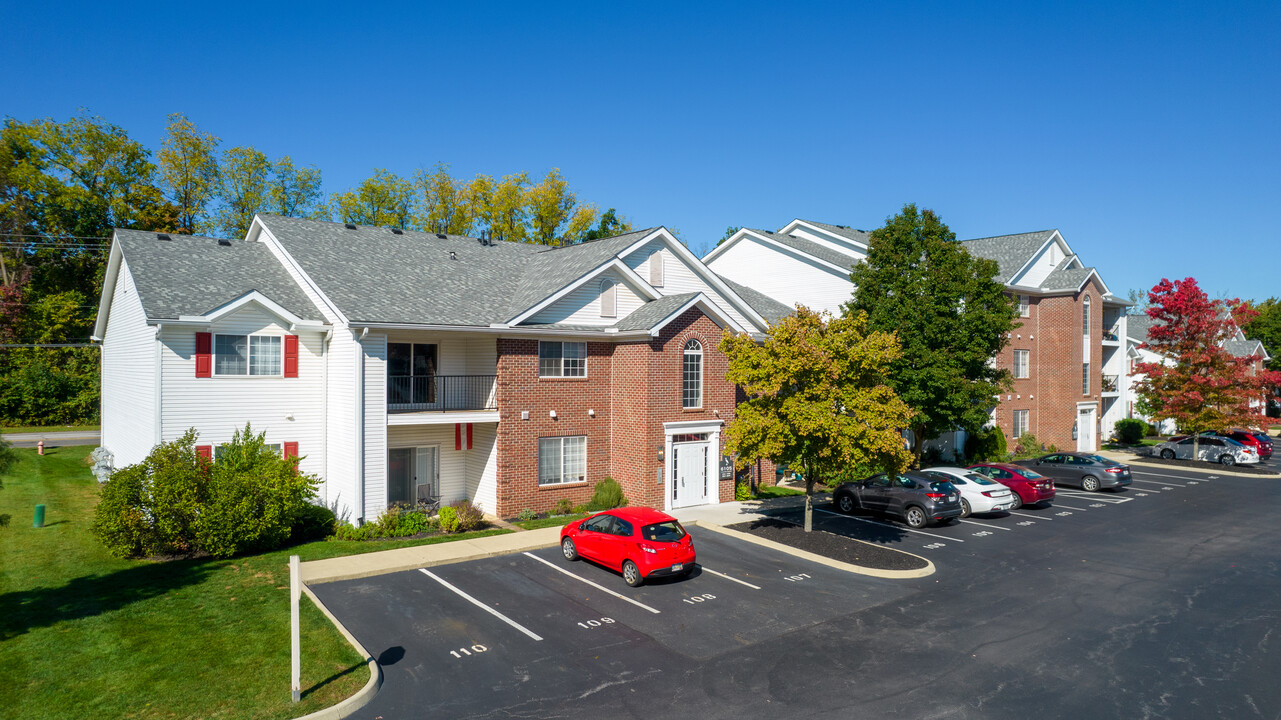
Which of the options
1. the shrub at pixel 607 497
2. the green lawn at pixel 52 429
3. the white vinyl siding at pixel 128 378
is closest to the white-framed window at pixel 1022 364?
the shrub at pixel 607 497

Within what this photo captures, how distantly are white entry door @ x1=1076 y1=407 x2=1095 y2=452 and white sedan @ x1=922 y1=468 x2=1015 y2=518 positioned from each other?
920 inches

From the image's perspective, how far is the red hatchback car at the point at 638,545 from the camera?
15492mm

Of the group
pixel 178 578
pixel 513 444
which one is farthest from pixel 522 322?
pixel 178 578

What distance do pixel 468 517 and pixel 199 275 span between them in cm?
1074

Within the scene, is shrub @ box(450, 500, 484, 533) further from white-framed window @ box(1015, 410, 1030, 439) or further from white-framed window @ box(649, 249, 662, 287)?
white-framed window @ box(1015, 410, 1030, 439)

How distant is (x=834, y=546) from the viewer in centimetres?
1912

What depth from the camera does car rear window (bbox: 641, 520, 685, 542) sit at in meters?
15.7

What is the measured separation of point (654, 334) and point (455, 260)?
8.63m

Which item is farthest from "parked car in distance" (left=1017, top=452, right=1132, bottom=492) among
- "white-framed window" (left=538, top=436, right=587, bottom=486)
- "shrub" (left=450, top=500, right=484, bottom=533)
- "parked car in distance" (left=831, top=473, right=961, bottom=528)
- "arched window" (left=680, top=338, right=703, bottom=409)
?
"shrub" (left=450, top=500, right=484, bottom=533)

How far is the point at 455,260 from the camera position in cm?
2695

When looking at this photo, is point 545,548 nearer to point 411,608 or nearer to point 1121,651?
point 411,608

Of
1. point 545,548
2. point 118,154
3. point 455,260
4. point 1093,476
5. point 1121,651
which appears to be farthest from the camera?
point 118,154

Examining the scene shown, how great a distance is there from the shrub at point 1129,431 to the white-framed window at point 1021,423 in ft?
35.3

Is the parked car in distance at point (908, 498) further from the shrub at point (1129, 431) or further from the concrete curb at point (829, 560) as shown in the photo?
the shrub at point (1129, 431)
